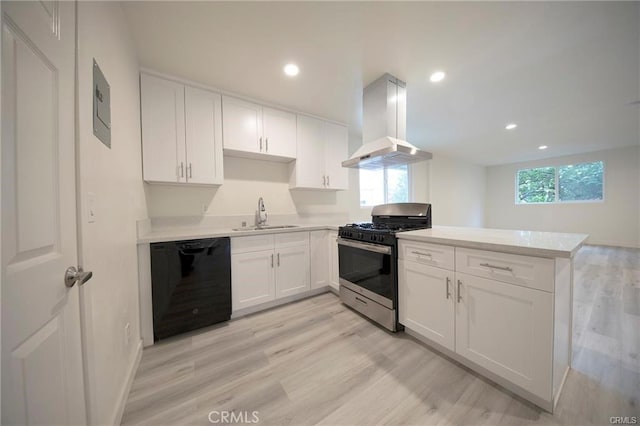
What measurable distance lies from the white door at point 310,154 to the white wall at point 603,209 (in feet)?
23.1

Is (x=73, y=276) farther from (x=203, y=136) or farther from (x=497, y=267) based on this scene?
(x=497, y=267)

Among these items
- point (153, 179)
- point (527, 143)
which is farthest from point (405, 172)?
point (153, 179)

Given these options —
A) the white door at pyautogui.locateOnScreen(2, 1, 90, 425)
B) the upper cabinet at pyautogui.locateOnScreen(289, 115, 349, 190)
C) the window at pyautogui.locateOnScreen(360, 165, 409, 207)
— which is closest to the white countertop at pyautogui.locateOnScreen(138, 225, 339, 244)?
the upper cabinet at pyautogui.locateOnScreen(289, 115, 349, 190)

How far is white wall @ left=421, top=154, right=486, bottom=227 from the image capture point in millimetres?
5665

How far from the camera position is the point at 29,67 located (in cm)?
63

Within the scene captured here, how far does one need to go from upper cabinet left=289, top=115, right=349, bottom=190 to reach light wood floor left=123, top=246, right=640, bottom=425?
1786 millimetres

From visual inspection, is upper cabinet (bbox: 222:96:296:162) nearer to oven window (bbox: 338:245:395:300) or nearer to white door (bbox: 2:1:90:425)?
oven window (bbox: 338:245:395:300)

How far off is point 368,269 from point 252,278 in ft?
3.95

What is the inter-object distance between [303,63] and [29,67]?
1826 millimetres

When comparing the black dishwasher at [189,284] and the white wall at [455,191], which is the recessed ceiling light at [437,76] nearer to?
the black dishwasher at [189,284]

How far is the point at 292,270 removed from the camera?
8.40ft

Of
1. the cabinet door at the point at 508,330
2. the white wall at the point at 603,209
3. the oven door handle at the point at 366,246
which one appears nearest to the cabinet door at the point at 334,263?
the oven door handle at the point at 366,246

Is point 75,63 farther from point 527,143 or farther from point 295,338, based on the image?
point 527,143

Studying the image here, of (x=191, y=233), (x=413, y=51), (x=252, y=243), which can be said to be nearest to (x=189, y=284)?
(x=191, y=233)
